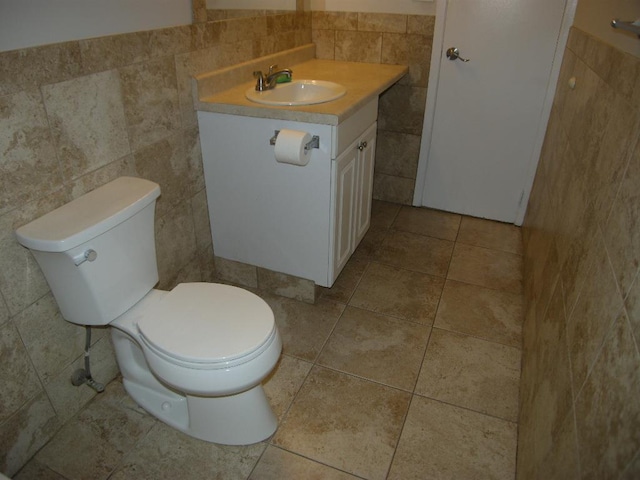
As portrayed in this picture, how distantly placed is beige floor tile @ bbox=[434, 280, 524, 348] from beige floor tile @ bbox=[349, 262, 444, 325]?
0.06 meters

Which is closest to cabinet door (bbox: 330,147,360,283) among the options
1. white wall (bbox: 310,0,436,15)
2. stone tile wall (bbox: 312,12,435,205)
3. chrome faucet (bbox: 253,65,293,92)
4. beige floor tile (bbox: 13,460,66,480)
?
chrome faucet (bbox: 253,65,293,92)

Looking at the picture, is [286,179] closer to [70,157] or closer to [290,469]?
[70,157]

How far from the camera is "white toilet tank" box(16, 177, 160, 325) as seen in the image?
125 centimetres

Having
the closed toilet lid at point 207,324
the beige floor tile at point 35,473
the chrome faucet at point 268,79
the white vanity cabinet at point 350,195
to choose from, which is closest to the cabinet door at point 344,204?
the white vanity cabinet at point 350,195

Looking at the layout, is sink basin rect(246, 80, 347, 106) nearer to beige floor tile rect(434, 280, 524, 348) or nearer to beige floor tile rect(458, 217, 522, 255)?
beige floor tile rect(434, 280, 524, 348)

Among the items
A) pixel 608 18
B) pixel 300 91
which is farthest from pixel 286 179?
pixel 608 18

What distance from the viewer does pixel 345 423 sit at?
5.31ft

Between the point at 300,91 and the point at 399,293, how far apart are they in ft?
3.78

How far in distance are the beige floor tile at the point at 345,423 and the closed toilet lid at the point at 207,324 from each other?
459mm

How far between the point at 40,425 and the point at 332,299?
50.7 inches

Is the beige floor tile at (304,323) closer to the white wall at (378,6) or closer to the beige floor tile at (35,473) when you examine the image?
the beige floor tile at (35,473)

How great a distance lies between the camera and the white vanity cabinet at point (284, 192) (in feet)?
6.13

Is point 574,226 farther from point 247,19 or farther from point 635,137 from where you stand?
point 247,19

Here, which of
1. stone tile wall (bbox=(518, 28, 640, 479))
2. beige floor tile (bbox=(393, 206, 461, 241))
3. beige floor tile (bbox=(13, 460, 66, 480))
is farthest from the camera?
beige floor tile (bbox=(393, 206, 461, 241))
